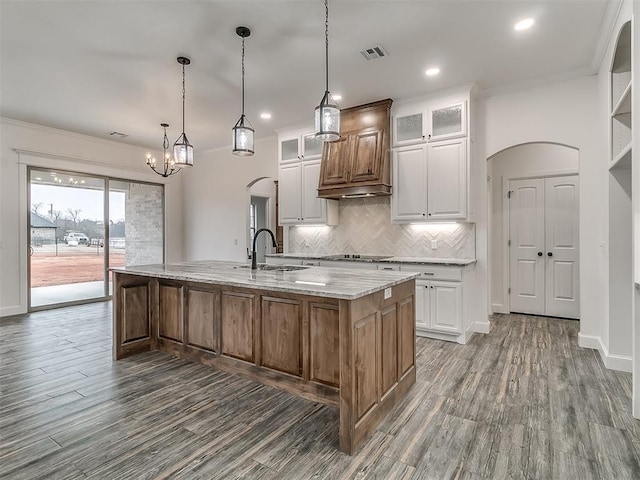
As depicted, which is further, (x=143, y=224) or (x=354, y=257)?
(x=143, y=224)

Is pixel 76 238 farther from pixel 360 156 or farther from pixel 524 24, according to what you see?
pixel 524 24

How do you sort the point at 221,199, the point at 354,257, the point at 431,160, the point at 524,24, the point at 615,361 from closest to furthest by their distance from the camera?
the point at 524,24, the point at 615,361, the point at 431,160, the point at 354,257, the point at 221,199

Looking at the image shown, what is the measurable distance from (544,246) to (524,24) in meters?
3.44

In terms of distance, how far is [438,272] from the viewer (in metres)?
4.18

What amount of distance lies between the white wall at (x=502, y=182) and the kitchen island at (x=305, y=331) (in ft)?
11.2

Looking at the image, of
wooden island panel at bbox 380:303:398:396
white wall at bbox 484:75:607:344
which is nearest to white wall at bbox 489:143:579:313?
white wall at bbox 484:75:607:344

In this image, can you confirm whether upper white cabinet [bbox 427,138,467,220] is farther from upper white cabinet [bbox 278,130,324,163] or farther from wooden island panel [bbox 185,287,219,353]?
wooden island panel [bbox 185,287,219,353]

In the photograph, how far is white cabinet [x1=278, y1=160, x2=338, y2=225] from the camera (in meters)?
5.56

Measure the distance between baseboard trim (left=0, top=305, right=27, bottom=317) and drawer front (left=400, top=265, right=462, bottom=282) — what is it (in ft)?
19.6

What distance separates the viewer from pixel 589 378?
3.07 meters

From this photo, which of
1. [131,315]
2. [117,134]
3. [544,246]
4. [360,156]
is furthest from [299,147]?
[544,246]

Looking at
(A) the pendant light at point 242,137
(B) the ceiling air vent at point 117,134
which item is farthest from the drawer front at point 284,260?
(B) the ceiling air vent at point 117,134

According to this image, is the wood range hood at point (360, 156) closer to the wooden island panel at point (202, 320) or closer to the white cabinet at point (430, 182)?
the white cabinet at point (430, 182)

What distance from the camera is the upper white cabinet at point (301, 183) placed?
18.2 feet
